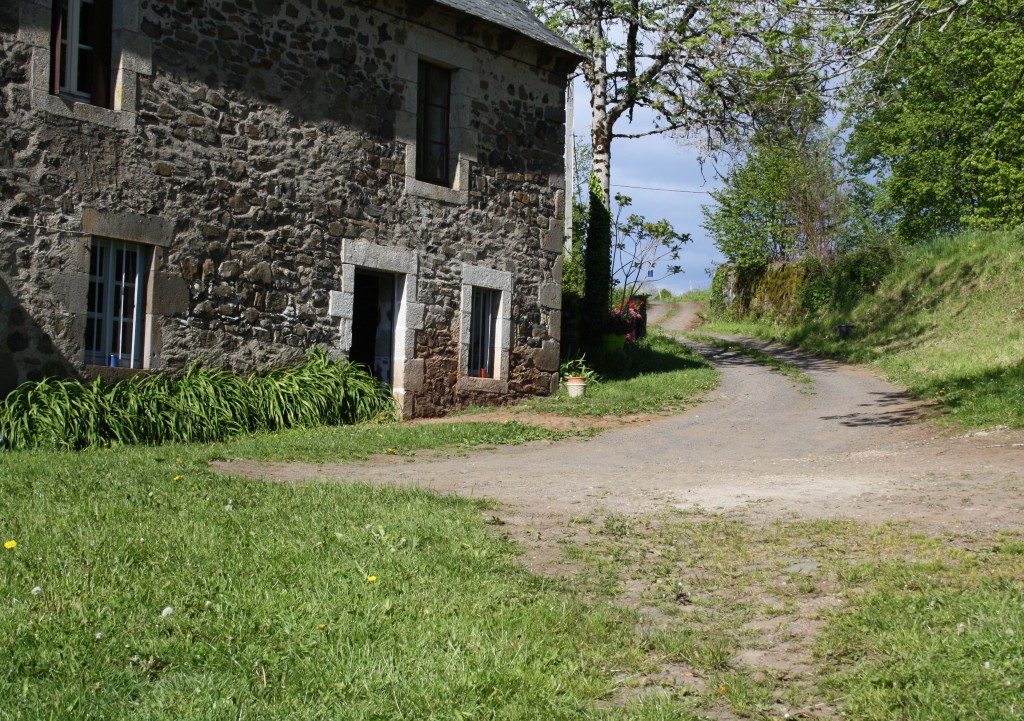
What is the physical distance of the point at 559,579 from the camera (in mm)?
5078

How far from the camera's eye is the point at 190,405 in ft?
34.6

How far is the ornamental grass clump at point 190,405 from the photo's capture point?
9.46m

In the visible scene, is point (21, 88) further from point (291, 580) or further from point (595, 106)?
point (595, 106)

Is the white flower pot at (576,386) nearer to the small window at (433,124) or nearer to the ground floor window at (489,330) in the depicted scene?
the ground floor window at (489,330)

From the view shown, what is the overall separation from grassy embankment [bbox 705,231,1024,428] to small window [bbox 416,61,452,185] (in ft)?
23.9

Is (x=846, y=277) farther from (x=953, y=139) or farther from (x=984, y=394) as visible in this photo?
(x=984, y=394)

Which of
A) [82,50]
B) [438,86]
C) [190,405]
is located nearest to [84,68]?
[82,50]

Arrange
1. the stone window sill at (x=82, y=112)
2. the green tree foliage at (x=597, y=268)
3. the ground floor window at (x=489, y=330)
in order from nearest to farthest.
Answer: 1. the stone window sill at (x=82, y=112)
2. the ground floor window at (x=489, y=330)
3. the green tree foliage at (x=597, y=268)

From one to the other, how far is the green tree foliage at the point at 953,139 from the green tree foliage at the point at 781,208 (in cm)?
177

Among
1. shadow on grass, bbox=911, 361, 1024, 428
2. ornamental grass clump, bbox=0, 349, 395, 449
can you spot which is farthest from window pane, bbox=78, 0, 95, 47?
shadow on grass, bbox=911, 361, 1024, 428

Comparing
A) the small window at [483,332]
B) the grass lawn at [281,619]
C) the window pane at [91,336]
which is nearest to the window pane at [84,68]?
the window pane at [91,336]

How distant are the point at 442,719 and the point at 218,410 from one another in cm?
783

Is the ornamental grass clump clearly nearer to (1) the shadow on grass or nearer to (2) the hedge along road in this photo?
(2) the hedge along road

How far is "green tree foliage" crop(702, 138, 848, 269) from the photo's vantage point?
31.6 metres
